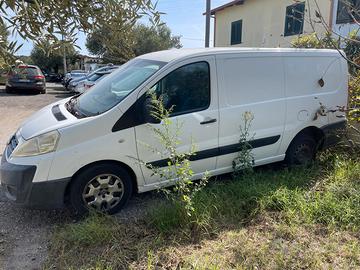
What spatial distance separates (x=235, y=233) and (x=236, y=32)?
769 inches

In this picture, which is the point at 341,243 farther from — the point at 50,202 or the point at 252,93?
the point at 50,202

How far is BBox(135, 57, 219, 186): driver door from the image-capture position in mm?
3943

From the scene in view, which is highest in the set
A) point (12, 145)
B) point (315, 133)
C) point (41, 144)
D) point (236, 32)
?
point (236, 32)

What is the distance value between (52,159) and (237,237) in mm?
2034

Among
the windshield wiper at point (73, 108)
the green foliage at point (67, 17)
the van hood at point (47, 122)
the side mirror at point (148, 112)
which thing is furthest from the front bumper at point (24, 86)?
the green foliage at point (67, 17)

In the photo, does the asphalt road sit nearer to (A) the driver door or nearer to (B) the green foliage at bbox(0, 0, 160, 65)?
(A) the driver door

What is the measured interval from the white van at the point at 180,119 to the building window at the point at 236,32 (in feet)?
54.3

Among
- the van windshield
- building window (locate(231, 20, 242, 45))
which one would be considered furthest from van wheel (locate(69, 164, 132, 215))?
building window (locate(231, 20, 242, 45))

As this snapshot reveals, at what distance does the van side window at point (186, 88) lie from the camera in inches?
160

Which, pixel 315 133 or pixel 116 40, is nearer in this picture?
pixel 116 40

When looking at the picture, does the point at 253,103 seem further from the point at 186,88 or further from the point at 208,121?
the point at 186,88

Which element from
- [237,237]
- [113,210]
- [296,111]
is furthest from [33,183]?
[296,111]

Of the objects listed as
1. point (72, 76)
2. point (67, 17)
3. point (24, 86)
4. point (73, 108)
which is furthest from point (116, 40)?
point (72, 76)

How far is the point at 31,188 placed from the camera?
3.54 meters
